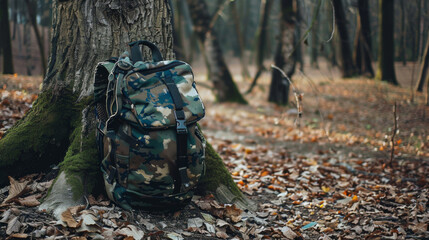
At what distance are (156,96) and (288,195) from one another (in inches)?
88.6

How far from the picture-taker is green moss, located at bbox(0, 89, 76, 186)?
3.21 meters

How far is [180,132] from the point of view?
2695mm

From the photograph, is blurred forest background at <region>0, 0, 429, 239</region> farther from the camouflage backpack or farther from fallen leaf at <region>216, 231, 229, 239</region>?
the camouflage backpack

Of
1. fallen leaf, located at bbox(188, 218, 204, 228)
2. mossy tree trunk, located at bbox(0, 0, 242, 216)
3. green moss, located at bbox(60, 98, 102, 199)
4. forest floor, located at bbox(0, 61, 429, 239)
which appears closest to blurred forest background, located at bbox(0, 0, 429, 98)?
forest floor, located at bbox(0, 61, 429, 239)

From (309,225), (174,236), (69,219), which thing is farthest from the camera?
(309,225)

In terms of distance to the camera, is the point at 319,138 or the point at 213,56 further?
the point at 213,56

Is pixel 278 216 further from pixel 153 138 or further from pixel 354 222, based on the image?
pixel 153 138

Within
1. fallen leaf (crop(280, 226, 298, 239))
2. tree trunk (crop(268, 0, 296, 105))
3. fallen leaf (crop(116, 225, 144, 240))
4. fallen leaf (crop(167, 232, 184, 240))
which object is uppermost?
tree trunk (crop(268, 0, 296, 105))

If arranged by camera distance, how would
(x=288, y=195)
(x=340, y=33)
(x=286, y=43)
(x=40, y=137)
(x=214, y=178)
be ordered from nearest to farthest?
(x=40, y=137) < (x=214, y=178) < (x=288, y=195) < (x=286, y=43) < (x=340, y=33)

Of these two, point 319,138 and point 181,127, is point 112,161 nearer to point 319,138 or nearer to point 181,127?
point 181,127

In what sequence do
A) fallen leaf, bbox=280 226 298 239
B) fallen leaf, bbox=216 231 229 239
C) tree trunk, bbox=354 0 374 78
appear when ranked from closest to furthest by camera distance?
1. fallen leaf, bbox=216 231 229 239
2. fallen leaf, bbox=280 226 298 239
3. tree trunk, bbox=354 0 374 78

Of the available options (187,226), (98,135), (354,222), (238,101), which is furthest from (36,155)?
(238,101)

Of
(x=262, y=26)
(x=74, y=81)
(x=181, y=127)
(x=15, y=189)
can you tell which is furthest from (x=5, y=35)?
(x=262, y=26)

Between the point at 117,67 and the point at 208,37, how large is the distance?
8.91m
